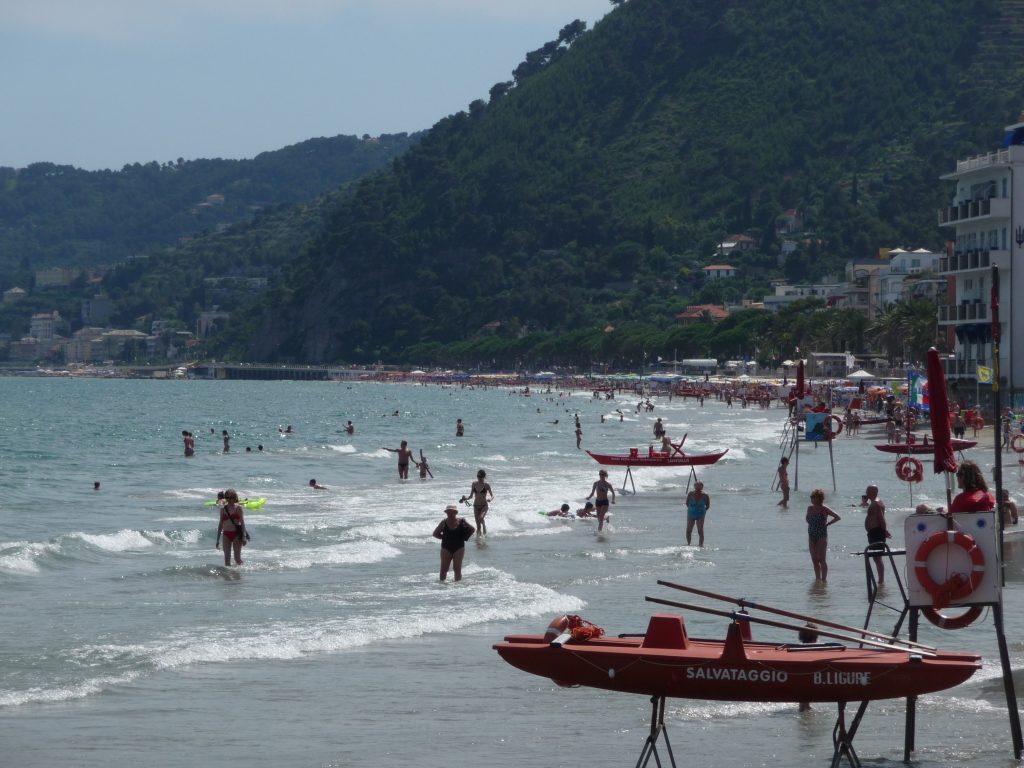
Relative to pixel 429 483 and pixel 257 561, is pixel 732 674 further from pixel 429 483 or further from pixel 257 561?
pixel 429 483

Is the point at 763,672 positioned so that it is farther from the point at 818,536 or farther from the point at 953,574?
the point at 818,536

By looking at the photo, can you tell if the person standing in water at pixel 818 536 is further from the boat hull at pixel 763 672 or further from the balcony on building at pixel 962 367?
the balcony on building at pixel 962 367

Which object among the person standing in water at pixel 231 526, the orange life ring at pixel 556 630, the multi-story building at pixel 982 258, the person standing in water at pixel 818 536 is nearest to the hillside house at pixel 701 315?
the multi-story building at pixel 982 258

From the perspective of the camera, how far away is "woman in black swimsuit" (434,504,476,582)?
20.0 metres

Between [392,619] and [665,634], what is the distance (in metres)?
7.10

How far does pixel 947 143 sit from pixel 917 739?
19150 cm

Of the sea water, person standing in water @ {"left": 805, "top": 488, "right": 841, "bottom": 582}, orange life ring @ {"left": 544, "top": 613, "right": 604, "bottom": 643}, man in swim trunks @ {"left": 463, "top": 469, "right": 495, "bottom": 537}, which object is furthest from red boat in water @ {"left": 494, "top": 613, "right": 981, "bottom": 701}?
man in swim trunks @ {"left": 463, "top": 469, "right": 495, "bottom": 537}

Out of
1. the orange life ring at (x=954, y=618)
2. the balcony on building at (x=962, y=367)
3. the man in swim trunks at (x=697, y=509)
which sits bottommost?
the man in swim trunks at (x=697, y=509)

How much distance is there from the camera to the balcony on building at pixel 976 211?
2414 inches

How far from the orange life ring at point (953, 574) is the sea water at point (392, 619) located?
1279 mm

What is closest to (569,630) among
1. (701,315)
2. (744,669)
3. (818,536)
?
(744,669)

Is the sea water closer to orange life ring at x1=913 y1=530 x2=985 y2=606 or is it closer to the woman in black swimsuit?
the woman in black swimsuit

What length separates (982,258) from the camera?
2442 inches

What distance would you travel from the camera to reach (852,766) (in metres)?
10.3
